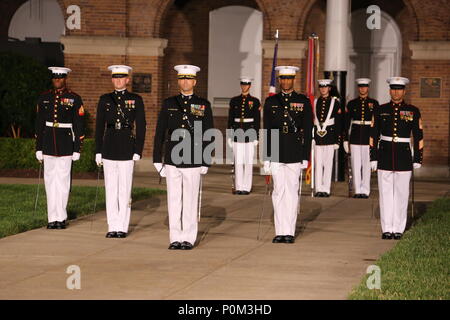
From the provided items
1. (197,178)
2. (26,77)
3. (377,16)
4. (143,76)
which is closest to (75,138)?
(197,178)

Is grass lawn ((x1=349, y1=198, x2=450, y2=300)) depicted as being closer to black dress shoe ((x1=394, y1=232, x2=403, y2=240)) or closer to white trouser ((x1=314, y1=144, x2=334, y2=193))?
black dress shoe ((x1=394, y1=232, x2=403, y2=240))

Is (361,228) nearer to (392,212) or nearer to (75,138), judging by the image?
(392,212)

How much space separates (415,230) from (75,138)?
4409 mm

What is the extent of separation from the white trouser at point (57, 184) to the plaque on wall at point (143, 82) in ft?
34.4

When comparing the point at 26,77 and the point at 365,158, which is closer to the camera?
the point at 365,158

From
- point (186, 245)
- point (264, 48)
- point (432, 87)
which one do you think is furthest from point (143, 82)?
point (186, 245)

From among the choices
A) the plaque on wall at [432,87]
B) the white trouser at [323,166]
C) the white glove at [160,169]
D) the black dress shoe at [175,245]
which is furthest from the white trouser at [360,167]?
the black dress shoe at [175,245]

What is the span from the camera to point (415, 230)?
13.0m

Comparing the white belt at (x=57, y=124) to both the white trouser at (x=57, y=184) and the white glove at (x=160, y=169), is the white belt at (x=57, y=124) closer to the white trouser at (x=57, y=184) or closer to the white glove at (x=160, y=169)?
the white trouser at (x=57, y=184)

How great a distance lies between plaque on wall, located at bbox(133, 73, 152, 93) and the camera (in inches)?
923

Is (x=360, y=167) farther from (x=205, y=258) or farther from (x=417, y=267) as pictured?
(x=417, y=267)

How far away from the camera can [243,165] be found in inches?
719

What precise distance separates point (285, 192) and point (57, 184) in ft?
9.63

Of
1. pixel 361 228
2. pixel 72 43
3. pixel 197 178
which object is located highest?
pixel 72 43
